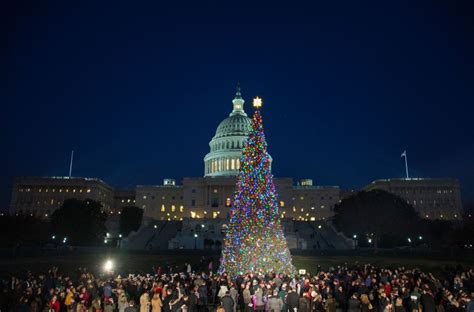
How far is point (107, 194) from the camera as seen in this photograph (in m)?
133

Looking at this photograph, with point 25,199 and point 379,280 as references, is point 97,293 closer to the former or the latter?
point 379,280

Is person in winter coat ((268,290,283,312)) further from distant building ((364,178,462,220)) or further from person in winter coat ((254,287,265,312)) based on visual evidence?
distant building ((364,178,462,220))

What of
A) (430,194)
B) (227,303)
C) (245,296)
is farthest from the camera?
(430,194)

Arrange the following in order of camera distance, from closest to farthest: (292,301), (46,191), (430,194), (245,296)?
(292,301), (245,296), (430,194), (46,191)

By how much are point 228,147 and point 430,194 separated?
58.7 m

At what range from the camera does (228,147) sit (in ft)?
404

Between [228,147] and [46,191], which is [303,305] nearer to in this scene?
[228,147]

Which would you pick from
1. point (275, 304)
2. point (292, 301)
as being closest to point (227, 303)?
point (275, 304)

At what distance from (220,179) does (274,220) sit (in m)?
85.7

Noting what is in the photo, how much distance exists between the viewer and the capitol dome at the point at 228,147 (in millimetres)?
120562

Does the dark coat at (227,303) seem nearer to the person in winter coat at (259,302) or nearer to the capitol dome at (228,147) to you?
the person in winter coat at (259,302)

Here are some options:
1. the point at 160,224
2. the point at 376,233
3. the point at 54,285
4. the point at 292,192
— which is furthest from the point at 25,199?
the point at 54,285

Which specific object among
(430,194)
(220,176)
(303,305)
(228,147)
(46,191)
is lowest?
(303,305)

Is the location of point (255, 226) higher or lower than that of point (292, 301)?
higher
